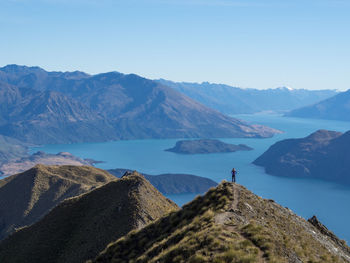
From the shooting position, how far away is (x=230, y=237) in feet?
92.4

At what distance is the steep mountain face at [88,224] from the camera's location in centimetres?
5388

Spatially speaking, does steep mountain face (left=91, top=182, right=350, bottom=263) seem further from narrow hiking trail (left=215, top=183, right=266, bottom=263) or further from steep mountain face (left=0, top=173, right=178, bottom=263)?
steep mountain face (left=0, top=173, right=178, bottom=263)

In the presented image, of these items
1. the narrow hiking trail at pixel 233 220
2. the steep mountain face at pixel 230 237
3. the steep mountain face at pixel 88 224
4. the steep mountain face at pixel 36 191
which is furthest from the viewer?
the steep mountain face at pixel 36 191

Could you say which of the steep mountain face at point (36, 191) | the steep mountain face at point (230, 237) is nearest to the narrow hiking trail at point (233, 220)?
the steep mountain face at point (230, 237)

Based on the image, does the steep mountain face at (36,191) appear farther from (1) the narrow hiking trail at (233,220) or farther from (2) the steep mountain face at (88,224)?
(1) the narrow hiking trail at (233,220)

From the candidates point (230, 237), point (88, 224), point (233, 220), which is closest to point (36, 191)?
point (88, 224)

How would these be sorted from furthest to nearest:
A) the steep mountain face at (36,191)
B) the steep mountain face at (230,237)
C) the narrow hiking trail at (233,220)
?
the steep mountain face at (36,191)
the narrow hiking trail at (233,220)
the steep mountain face at (230,237)

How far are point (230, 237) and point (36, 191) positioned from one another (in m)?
96.1

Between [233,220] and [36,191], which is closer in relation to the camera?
[233,220]

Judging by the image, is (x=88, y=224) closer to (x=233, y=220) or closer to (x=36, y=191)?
(x=233, y=220)

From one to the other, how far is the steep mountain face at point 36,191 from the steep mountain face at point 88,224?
40.3 meters

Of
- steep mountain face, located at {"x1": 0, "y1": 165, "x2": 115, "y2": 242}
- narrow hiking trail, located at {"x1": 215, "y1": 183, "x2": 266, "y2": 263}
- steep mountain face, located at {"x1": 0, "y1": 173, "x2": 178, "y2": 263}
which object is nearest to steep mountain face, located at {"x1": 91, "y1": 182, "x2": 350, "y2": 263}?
narrow hiking trail, located at {"x1": 215, "y1": 183, "x2": 266, "y2": 263}

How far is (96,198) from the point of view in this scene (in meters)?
65.4

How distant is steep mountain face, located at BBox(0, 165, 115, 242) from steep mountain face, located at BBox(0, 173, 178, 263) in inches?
1585
